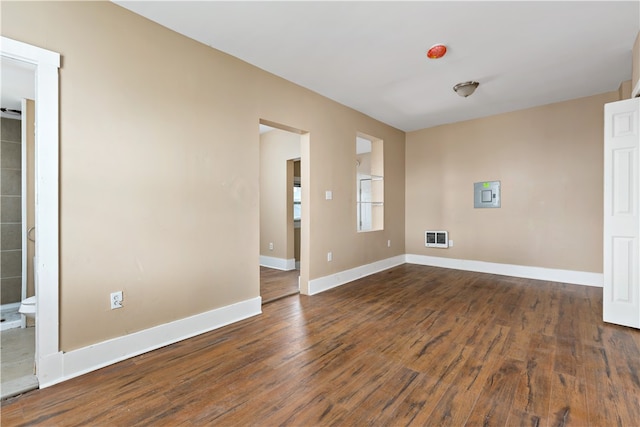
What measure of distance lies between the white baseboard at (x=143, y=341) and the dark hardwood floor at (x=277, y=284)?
65 centimetres

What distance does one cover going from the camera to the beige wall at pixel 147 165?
75.5 inches

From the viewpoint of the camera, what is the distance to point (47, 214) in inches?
71.0

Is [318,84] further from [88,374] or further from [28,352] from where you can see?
[28,352]

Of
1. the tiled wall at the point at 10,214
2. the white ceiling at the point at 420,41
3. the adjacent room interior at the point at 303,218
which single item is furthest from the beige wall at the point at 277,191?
the tiled wall at the point at 10,214

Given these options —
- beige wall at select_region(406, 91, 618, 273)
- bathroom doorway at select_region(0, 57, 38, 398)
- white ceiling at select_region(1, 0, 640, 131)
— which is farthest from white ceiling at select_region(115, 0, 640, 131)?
bathroom doorway at select_region(0, 57, 38, 398)

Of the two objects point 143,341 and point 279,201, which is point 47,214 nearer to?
point 143,341

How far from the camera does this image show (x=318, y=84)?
3.52 metres

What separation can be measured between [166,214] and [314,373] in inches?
66.4

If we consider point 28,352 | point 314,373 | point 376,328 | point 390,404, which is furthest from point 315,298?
point 28,352

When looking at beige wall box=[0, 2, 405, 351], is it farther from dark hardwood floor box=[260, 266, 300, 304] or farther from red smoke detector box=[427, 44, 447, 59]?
red smoke detector box=[427, 44, 447, 59]

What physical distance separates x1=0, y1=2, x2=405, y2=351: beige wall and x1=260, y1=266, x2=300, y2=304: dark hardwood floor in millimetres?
703

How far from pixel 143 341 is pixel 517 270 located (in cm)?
508

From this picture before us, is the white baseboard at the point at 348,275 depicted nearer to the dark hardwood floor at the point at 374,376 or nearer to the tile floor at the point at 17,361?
the dark hardwood floor at the point at 374,376

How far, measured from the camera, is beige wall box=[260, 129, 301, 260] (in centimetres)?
543
